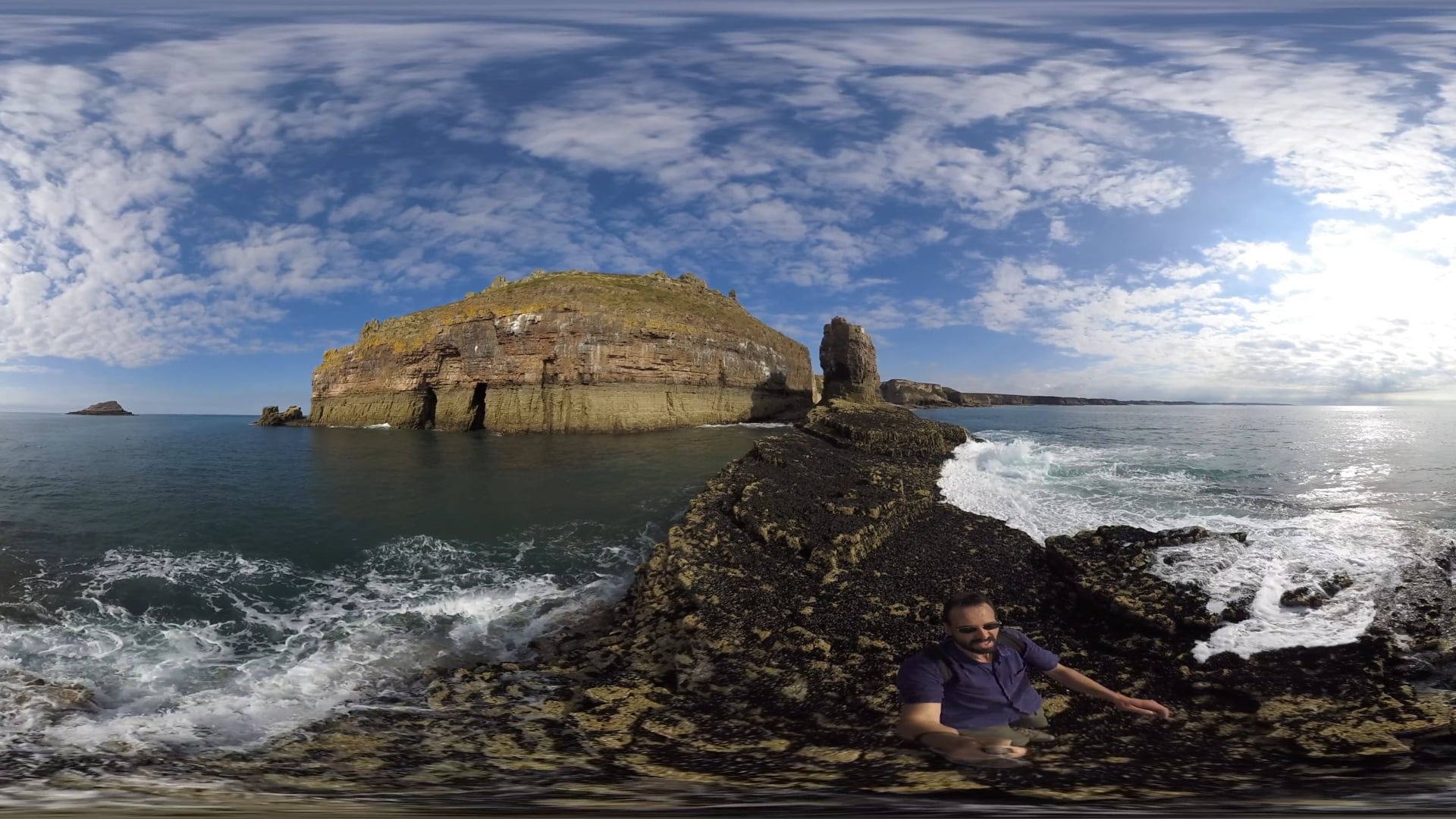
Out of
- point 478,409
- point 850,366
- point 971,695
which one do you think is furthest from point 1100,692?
point 850,366

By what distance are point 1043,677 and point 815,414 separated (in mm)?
33430

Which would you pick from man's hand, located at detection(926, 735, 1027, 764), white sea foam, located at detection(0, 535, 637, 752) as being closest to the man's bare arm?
man's hand, located at detection(926, 735, 1027, 764)

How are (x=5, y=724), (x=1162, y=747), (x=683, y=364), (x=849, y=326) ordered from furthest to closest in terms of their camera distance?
(x=849, y=326) → (x=683, y=364) → (x=5, y=724) → (x=1162, y=747)

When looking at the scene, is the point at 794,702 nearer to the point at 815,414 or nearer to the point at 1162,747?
the point at 1162,747

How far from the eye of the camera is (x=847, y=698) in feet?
20.7

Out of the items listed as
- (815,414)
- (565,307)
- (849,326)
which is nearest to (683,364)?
(565,307)

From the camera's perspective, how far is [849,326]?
6378cm

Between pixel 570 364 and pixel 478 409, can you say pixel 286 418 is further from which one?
pixel 570 364

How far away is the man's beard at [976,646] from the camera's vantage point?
4.33 meters

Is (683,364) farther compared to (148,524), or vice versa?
(683,364)

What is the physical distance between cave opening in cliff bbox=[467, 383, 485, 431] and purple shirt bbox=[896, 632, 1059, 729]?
1989 inches

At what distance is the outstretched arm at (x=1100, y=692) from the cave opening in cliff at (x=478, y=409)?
50.7 m

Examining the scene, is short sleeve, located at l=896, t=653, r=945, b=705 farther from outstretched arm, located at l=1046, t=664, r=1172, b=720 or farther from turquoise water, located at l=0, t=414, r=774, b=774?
turquoise water, located at l=0, t=414, r=774, b=774

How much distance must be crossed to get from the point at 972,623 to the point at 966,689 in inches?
19.6
